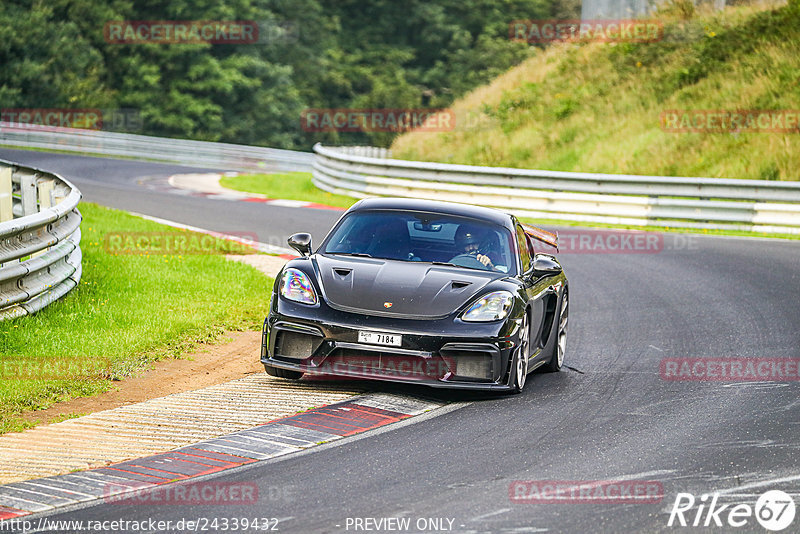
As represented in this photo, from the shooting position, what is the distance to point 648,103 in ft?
102

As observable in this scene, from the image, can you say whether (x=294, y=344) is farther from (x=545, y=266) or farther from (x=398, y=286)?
(x=545, y=266)

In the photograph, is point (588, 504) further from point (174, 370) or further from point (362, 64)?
point (362, 64)

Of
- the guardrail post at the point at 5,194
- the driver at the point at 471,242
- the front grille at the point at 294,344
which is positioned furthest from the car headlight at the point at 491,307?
the guardrail post at the point at 5,194

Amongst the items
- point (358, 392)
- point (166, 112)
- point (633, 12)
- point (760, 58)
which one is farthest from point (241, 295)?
point (166, 112)

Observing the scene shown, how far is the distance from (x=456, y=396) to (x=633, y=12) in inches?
1212

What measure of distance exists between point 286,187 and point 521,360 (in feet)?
73.4

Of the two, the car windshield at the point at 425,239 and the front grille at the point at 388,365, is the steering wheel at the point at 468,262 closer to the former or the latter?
the car windshield at the point at 425,239

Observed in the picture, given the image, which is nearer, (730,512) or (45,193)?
(730,512)

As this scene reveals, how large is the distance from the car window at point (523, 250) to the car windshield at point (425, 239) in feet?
0.45

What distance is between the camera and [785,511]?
5.71m

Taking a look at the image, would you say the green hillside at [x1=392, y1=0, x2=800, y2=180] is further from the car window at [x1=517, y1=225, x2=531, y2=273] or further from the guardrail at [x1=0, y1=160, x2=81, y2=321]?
the guardrail at [x1=0, y1=160, x2=81, y2=321]

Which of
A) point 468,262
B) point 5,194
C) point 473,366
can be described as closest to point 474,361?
point 473,366

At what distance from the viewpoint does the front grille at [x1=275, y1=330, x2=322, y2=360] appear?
8.21 metres

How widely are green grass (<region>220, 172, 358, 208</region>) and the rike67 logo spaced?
18492 mm
